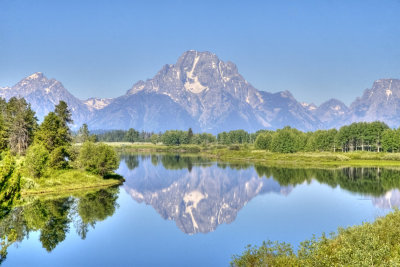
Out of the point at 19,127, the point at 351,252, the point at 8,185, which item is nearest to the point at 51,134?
the point at 19,127

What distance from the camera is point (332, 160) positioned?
486 ft

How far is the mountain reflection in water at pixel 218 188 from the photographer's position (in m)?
61.3

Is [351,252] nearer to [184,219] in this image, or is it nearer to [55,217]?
[184,219]

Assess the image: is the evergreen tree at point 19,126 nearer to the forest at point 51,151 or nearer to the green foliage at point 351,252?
the forest at point 51,151

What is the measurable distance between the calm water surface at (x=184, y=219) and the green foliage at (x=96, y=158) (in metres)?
7.05

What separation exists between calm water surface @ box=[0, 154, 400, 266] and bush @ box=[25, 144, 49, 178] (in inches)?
496

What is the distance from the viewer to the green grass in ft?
222

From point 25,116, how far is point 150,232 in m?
68.3

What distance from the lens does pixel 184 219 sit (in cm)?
5909

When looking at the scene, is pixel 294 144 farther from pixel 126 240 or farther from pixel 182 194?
pixel 126 240

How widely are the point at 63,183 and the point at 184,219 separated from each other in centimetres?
3086

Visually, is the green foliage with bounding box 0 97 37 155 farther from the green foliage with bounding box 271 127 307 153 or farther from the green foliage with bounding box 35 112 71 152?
the green foliage with bounding box 271 127 307 153

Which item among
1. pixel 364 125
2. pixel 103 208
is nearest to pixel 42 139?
pixel 103 208

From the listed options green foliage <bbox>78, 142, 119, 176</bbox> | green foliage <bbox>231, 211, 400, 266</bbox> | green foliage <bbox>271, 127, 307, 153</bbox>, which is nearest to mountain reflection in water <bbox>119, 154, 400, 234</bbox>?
green foliage <bbox>78, 142, 119, 176</bbox>
